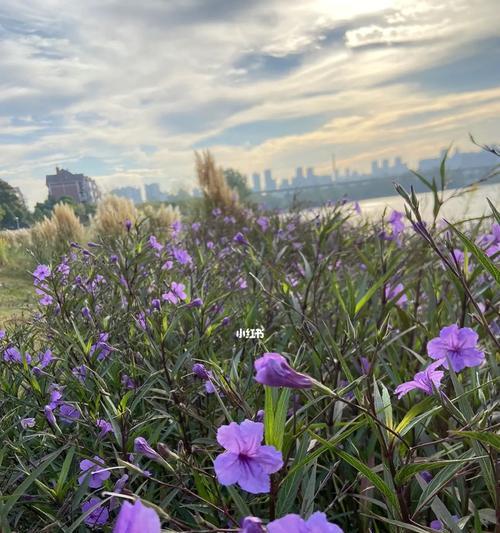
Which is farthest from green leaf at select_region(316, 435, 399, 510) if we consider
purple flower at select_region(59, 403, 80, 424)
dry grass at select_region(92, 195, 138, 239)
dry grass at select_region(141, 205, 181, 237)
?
dry grass at select_region(92, 195, 138, 239)

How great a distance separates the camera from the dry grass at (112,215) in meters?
7.38

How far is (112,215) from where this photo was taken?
7711mm

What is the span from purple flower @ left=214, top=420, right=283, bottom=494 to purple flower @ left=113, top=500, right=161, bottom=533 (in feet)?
0.84

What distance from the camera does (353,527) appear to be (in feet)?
3.34

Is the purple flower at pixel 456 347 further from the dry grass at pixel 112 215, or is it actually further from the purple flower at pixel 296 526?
the dry grass at pixel 112 215

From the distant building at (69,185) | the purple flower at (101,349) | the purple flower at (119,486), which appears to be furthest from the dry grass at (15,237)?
the purple flower at (119,486)

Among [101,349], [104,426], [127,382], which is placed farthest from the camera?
[101,349]

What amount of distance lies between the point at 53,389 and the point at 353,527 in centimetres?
82

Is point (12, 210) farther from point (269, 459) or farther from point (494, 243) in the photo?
point (269, 459)

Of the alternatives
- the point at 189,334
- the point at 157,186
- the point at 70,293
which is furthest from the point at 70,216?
the point at 157,186

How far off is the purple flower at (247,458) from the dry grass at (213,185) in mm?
7669

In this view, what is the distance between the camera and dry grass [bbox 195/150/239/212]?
8375 mm

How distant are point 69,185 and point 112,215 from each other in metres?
8.07

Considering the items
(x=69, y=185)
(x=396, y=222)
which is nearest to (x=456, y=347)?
(x=396, y=222)
